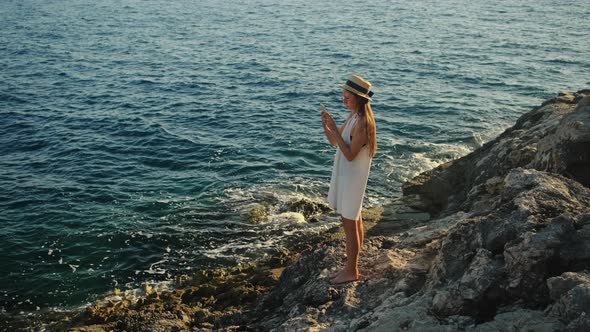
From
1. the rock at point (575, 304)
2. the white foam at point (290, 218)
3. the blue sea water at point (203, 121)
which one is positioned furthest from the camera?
the white foam at point (290, 218)

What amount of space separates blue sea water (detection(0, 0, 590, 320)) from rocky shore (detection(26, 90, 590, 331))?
237cm

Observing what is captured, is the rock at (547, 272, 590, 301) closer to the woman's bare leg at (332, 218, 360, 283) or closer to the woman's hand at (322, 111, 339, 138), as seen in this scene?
the woman's bare leg at (332, 218, 360, 283)

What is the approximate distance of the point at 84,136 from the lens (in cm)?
2195

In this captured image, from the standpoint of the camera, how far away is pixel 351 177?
766cm

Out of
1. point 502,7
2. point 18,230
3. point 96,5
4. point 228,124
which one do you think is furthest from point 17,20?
point 502,7

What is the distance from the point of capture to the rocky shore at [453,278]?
590 cm

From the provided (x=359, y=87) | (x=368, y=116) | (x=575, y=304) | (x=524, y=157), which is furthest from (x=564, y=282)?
(x=524, y=157)

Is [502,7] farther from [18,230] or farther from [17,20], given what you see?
[18,230]

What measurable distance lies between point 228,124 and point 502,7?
4480 cm

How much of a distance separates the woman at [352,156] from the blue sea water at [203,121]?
588 centimetres

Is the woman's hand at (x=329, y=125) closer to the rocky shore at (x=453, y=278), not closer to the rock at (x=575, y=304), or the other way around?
the rocky shore at (x=453, y=278)

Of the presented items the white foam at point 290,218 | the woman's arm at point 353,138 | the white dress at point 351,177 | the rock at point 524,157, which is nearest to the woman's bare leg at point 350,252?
the white dress at point 351,177


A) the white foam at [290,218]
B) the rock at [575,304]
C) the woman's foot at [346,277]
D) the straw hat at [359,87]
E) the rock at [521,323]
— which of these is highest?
the straw hat at [359,87]

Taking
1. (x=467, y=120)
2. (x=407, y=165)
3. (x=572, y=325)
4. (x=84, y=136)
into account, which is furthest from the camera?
(x=467, y=120)
